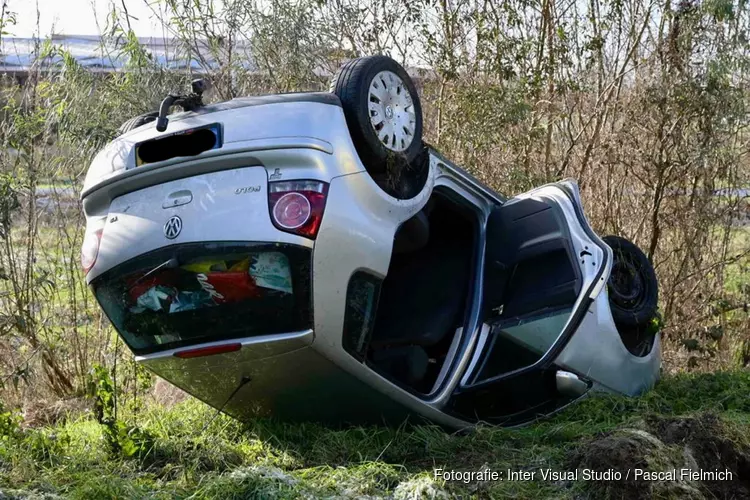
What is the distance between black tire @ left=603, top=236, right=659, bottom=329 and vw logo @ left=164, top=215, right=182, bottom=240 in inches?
105

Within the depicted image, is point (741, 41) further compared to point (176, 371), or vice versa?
point (741, 41)

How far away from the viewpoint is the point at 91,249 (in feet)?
14.8

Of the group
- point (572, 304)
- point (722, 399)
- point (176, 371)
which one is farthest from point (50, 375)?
point (722, 399)

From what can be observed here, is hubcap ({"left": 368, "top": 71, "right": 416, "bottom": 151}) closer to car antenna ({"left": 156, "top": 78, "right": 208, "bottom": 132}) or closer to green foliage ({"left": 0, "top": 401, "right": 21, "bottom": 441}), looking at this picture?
car antenna ({"left": 156, "top": 78, "right": 208, "bottom": 132})

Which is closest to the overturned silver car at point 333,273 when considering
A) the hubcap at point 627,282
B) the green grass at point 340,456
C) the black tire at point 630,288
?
the green grass at point 340,456

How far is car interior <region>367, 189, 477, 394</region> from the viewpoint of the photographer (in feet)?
16.5

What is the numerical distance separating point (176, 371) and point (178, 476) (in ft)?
1.65

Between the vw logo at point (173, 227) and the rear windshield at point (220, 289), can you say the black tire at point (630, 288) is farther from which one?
the vw logo at point (173, 227)

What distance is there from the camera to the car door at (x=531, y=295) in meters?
5.09

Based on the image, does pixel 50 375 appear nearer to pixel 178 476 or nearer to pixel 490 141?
pixel 178 476

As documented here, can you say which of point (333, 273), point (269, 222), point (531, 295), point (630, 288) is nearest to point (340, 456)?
point (333, 273)

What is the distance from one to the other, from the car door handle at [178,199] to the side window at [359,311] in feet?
2.64

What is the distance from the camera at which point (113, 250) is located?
14.4ft

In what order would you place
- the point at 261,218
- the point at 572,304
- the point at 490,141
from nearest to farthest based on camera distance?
the point at 261,218 < the point at 572,304 < the point at 490,141
